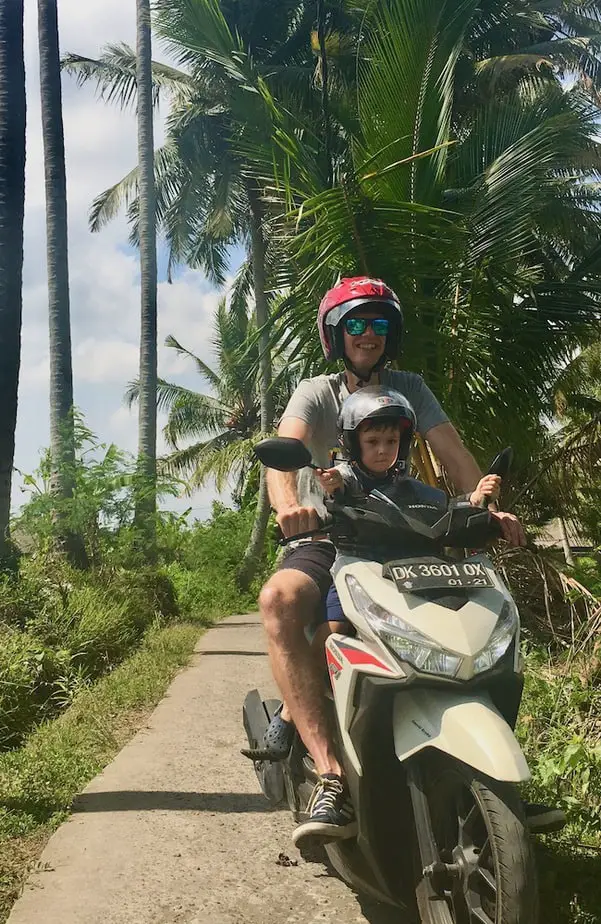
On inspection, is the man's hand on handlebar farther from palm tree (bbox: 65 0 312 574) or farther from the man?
palm tree (bbox: 65 0 312 574)

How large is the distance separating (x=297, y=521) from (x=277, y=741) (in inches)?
37.9

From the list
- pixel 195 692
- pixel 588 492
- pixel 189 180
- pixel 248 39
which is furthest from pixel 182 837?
pixel 189 180

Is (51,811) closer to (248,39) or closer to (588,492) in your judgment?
(588,492)

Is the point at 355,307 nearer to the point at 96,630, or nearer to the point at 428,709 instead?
the point at 428,709

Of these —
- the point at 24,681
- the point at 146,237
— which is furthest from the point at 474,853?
the point at 146,237

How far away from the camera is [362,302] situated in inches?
128

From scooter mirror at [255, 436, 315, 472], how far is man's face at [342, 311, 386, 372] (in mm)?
936

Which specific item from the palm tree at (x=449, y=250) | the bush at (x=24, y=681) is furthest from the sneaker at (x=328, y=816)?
the palm tree at (x=449, y=250)

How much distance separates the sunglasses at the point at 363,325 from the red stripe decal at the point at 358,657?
127 centimetres

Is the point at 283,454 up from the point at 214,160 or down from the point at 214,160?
down

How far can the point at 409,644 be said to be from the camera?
2328 mm

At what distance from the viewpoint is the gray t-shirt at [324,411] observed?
133 inches

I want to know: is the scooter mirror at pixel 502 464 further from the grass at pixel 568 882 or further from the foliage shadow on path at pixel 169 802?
the foliage shadow on path at pixel 169 802

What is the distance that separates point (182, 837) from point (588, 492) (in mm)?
5791
